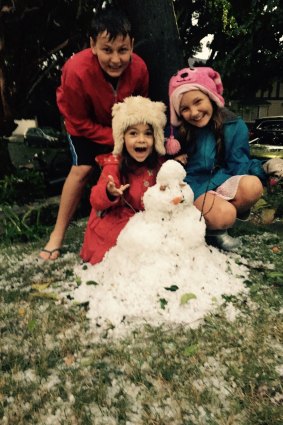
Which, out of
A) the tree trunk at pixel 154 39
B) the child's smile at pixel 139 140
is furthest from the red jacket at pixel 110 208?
the tree trunk at pixel 154 39

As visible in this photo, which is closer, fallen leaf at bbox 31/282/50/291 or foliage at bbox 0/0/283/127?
fallen leaf at bbox 31/282/50/291

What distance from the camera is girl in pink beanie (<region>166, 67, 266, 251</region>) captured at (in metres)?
2.59

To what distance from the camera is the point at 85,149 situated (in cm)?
300

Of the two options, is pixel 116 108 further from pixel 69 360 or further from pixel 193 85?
pixel 69 360

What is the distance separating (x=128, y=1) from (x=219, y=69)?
16.6ft

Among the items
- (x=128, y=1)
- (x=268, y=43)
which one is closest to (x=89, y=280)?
(x=128, y=1)

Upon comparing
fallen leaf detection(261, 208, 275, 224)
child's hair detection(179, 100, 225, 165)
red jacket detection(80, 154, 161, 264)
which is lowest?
fallen leaf detection(261, 208, 275, 224)

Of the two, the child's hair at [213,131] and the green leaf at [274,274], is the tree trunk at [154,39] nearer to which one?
the child's hair at [213,131]

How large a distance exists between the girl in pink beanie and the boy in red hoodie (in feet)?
1.16

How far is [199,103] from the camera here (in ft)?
8.41

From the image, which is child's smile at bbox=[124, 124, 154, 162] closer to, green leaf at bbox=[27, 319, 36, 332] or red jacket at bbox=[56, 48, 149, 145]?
red jacket at bbox=[56, 48, 149, 145]

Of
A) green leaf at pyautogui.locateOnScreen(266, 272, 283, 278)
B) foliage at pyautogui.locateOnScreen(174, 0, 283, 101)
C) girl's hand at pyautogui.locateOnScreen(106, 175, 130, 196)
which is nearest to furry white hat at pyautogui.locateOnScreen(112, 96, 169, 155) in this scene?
girl's hand at pyautogui.locateOnScreen(106, 175, 130, 196)

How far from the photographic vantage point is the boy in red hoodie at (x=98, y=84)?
96.9 inches

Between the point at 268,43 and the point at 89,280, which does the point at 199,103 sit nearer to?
the point at 89,280
